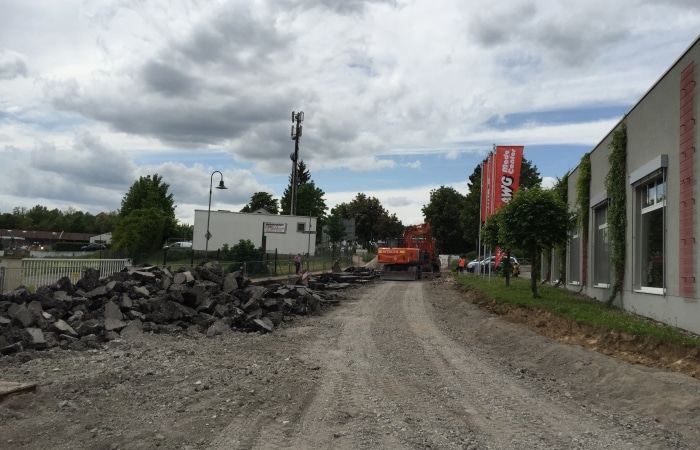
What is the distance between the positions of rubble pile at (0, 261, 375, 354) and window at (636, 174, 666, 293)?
30.3 feet

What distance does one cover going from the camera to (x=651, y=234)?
13.2m

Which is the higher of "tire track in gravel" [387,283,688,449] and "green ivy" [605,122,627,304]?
"green ivy" [605,122,627,304]

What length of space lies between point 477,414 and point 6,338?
336 inches

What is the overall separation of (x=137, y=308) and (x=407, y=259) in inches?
941

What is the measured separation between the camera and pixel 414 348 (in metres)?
11.8

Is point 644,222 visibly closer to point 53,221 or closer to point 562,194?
point 562,194

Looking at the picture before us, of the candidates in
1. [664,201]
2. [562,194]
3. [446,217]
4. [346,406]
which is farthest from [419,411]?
[446,217]

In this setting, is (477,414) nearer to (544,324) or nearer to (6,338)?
(544,324)

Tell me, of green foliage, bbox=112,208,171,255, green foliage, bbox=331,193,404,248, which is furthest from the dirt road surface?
green foliage, bbox=331,193,404,248

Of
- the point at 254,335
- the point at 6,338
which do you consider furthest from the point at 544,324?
the point at 6,338

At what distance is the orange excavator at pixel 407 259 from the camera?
119 feet

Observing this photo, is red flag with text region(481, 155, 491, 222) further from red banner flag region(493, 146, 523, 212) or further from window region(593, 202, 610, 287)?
window region(593, 202, 610, 287)

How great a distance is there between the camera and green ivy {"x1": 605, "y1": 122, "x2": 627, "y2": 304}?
1477 centimetres

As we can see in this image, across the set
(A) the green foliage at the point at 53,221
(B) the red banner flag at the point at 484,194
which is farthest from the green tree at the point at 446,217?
(A) the green foliage at the point at 53,221
